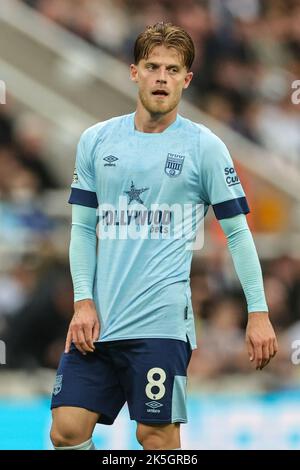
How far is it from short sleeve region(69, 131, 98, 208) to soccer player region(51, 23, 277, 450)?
86 mm

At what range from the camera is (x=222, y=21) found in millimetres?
12859

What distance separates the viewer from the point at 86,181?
5.21m

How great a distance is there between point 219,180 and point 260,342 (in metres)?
0.66

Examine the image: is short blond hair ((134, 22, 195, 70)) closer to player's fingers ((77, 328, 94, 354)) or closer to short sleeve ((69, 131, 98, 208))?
short sleeve ((69, 131, 98, 208))

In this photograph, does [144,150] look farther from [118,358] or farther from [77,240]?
[118,358]

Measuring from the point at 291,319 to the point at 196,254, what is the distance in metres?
0.99

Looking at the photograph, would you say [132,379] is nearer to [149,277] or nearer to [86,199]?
[149,277]

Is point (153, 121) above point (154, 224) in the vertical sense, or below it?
above

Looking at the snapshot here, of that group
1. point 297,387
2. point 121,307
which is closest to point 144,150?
point 121,307

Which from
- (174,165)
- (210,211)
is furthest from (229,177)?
(210,211)

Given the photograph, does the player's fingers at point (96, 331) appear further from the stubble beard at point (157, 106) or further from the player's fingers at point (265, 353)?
the stubble beard at point (157, 106)

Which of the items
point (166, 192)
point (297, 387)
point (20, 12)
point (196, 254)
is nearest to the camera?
point (166, 192)

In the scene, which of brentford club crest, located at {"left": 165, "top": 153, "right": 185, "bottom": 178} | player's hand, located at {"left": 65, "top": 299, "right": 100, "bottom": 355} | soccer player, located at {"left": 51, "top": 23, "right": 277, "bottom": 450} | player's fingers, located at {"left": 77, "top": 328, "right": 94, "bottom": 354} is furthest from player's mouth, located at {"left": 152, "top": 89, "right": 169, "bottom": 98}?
player's fingers, located at {"left": 77, "top": 328, "right": 94, "bottom": 354}

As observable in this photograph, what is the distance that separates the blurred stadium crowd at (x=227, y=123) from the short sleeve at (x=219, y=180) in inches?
195
